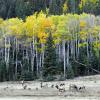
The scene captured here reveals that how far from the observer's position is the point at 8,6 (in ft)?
415

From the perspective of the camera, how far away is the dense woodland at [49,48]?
7644cm

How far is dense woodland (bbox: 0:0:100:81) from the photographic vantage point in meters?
76.4

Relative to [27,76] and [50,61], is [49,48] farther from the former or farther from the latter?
[27,76]

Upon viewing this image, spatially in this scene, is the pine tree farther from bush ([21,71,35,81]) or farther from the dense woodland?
bush ([21,71,35,81])

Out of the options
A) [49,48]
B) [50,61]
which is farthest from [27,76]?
[49,48]

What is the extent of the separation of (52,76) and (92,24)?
17.1 metres

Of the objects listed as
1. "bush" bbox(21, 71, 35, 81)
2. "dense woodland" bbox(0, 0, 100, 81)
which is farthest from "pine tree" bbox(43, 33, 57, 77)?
"bush" bbox(21, 71, 35, 81)

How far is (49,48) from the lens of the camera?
7694 cm

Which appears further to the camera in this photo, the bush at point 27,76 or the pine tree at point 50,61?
the pine tree at point 50,61

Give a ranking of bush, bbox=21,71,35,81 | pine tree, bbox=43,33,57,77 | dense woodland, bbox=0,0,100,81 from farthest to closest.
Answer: dense woodland, bbox=0,0,100,81 → pine tree, bbox=43,33,57,77 → bush, bbox=21,71,35,81

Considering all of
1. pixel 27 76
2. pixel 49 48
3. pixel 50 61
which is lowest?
pixel 27 76

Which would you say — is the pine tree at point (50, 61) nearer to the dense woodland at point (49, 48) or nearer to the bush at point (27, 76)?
the dense woodland at point (49, 48)

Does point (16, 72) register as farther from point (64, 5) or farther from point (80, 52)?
point (64, 5)

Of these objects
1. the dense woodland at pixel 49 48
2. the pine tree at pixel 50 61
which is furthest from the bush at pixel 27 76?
the pine tree at pixel 50 61
